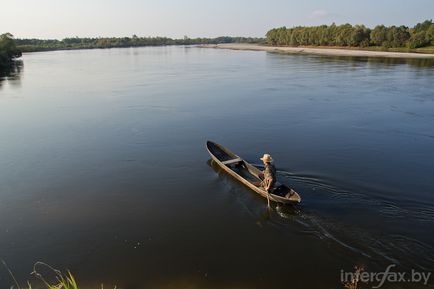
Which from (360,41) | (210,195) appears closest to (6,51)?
(210,195)

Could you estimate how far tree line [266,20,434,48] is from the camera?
3688 inches

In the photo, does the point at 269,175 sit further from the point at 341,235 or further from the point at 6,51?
the point at 6,51

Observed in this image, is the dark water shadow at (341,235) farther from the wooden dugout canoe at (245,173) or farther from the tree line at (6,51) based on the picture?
the tree line at (6,51)

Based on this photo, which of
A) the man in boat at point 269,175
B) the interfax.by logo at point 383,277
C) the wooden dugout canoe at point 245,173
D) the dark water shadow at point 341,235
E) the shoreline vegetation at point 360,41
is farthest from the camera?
the shoreline vegetation at point 360,41

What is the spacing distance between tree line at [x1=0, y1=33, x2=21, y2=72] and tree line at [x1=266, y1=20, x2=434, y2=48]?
320ft

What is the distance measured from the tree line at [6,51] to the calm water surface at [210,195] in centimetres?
5445

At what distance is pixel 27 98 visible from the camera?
40375mm

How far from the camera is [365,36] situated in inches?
4385

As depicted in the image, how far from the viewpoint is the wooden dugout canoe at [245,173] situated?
14203 mm

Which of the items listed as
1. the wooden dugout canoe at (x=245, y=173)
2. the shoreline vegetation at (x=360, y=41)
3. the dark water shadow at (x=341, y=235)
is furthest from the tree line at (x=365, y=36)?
the dark water shadow at (x=341, y=235)

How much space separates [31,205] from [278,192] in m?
10.6

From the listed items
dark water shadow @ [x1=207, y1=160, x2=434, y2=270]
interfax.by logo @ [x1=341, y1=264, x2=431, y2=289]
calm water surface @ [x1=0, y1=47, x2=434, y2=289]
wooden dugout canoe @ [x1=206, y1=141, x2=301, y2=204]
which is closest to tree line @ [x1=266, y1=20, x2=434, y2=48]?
calm water surface @ [x1=0, y1=47, x2=434, y2=289]

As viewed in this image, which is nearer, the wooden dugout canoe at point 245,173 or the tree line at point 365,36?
the wooden dugout canoe at point 245,173

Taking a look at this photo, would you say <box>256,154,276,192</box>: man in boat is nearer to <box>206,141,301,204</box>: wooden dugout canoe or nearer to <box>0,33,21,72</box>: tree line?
<box>206,141,301,204</box>: wooden dugout canoe
